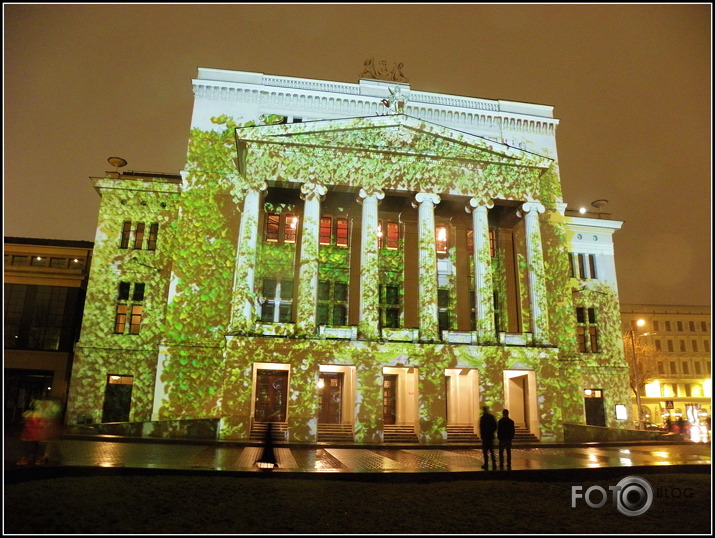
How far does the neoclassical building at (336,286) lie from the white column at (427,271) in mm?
91

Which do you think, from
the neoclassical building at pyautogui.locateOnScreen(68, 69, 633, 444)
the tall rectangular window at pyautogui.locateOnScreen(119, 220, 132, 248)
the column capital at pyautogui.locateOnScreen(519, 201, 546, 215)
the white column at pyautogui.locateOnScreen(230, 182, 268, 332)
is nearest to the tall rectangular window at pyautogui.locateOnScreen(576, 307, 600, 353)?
the neoclassical building at pyautogui.locateOnScreen(68, 69, 633, 444)

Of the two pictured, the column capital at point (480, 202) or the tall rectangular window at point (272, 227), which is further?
the tall rectangular window at point (272, 227)

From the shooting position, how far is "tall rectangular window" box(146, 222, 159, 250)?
36125 millimetres

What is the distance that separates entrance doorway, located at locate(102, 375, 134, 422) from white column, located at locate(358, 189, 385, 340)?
51.0 ft

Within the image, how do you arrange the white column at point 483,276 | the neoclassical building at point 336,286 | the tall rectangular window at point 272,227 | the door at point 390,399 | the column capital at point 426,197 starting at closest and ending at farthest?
the neoclassical building at point 336,286 < the white column at point 483,276 < the column capital at point 426,197 < the door at point 390,399 < the tall rectangular window at point 272,227

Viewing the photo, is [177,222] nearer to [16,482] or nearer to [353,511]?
[16,482]

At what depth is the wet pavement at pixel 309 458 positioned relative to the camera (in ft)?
51.9

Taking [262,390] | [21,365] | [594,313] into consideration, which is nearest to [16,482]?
[262,390]

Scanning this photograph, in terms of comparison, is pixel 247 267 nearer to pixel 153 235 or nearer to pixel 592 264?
pixel 153 235

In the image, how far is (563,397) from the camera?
33.9 metres

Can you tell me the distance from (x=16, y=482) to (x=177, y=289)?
21176 millimetres

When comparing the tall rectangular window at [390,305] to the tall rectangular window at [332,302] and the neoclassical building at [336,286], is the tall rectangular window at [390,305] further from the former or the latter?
the tall rectangular window at [332,302]

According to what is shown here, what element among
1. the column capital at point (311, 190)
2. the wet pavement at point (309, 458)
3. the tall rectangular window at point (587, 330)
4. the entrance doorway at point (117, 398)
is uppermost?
the column capital at point (311, 190)

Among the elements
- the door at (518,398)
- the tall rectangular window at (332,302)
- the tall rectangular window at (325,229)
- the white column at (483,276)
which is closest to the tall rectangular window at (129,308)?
the tall rectangular window at (332,302)
